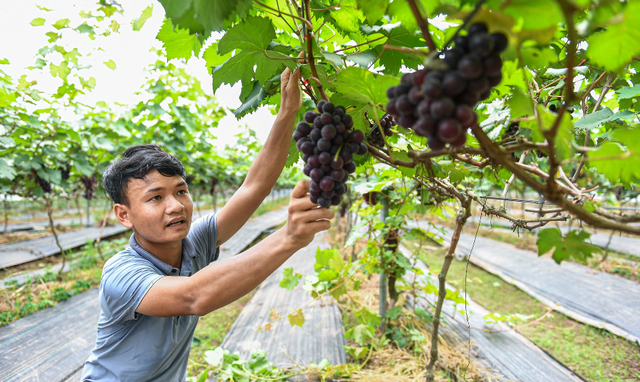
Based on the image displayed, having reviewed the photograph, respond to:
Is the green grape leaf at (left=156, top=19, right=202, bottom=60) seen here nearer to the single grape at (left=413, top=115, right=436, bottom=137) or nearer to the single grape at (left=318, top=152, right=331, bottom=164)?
the single grape at (left=318, top=152, right=331, bottom=164)

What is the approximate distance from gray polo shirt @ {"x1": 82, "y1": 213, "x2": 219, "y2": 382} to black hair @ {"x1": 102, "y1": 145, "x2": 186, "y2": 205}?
30cm

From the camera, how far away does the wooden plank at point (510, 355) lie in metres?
2.96

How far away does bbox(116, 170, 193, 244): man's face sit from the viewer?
150 cm

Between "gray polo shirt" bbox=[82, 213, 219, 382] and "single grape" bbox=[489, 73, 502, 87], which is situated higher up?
"single grape" bbox=[489, 73, 502, 87]

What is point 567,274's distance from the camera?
21.8 ft

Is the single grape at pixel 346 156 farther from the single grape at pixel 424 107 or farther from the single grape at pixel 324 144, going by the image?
the single grape at pixel 424 107

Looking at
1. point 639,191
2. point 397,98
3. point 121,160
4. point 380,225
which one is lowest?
point 380,225

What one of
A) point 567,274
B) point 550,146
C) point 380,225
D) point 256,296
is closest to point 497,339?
point 380,225

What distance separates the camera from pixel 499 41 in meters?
0.40

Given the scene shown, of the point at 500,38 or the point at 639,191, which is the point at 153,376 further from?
the point at 639,191

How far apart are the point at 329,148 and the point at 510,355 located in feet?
12.7

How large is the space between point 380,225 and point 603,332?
4442mm

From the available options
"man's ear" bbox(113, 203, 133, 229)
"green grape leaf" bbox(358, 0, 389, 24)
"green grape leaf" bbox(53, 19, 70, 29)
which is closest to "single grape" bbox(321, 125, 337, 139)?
"green grape leaf" bbox(358, 0, 389, 24)

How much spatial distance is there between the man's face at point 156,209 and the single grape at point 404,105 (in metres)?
1.37
